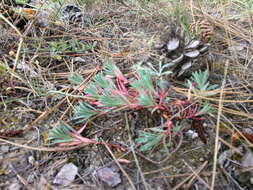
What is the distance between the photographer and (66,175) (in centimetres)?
77

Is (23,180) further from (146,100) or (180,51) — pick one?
(180,51)

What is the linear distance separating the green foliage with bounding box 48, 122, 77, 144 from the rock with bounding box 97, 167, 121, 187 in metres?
0.16

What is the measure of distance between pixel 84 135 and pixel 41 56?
0.61m

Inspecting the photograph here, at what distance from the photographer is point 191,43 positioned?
3.22 feet

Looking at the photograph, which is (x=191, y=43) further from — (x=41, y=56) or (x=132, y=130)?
(x=41, y=56)

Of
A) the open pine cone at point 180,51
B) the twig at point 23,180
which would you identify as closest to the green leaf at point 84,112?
the twig at point 23,180

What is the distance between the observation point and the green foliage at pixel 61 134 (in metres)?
0.81

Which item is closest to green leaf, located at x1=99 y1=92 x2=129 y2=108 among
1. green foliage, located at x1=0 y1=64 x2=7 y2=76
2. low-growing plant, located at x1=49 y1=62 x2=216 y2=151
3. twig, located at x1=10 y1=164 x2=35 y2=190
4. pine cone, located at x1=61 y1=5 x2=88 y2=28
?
low-growing plant, located at x1=49 y1=62 x2=216 y2=151

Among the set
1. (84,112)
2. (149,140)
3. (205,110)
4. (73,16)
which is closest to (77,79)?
(84,112)

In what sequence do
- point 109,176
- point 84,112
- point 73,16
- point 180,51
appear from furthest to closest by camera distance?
1. point 73,16
2. point 180,51
3. point 84,112
4. point 109,176

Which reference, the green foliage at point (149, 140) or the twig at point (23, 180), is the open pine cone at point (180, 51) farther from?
the twig at point (23, 180)

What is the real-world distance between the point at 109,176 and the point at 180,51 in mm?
599

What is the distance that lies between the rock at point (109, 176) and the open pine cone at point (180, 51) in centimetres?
51

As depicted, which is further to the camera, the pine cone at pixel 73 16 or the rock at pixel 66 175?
the pine cone at pixel 73 16
